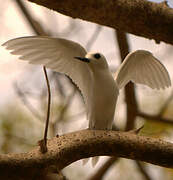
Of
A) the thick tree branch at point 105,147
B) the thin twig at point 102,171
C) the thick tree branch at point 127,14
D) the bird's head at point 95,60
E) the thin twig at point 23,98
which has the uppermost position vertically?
the thick tree branch at point 127,14

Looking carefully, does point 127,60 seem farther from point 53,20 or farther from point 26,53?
point 53,20

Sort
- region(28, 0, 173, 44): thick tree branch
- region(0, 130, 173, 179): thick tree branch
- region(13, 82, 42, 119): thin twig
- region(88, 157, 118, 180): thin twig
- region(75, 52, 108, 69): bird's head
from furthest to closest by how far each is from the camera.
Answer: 1. region(13, 82, 42, 119): thin twig
2. region(88, 157, 118, 180): thin twig
3. region(75, 52, 108, 69): bird's head
4. region(28, 0, 173, 44): thick tree branch
5. region(0, 130, 173, 179): thick tree branch

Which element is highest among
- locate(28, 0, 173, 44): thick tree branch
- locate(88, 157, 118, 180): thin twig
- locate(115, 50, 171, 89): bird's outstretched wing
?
locate(28, 0, 173, 44): thick tree branch

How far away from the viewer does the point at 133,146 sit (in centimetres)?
163

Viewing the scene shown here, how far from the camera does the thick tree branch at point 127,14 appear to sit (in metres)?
1.67

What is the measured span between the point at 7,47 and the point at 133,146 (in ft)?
2.67

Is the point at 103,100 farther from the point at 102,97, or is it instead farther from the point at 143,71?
the point at 143,71

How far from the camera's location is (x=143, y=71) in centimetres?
248

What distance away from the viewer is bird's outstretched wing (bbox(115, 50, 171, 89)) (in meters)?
2.36

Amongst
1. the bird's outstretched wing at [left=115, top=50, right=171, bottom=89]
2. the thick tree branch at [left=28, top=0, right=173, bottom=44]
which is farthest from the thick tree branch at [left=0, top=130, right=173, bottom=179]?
the bird's outstretched wing at [left=115, top=50, right=171, bottom=89]

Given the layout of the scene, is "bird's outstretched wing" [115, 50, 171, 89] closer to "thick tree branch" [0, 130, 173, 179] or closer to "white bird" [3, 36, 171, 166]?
"white bird" [3, 36, 171, 166]

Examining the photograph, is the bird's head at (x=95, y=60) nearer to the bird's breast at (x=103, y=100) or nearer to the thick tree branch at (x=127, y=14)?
the bird's breast at (x=103, y=100)

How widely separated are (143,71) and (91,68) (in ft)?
1.40

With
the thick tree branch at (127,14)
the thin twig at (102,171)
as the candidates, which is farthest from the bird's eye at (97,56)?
the thin twig at (102,171)
